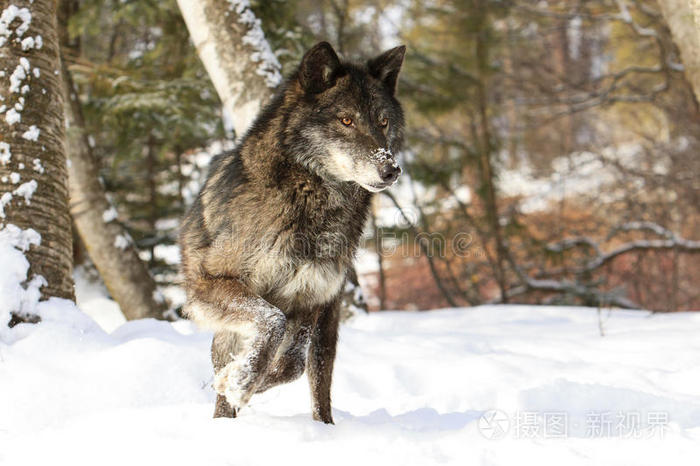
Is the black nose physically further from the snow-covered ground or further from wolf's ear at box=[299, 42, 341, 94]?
the snow-covered ground

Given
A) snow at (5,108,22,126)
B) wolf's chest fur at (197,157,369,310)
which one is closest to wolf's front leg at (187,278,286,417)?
wolf's chest fur at (197,157,369,310)

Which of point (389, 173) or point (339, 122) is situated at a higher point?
point (339, 122)

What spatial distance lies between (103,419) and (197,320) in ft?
2.36

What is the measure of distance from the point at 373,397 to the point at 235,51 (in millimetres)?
3525

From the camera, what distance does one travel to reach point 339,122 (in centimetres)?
322

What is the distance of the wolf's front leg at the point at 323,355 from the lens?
3.32 metres

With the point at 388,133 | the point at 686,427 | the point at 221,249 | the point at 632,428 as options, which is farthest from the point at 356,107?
the point at 686,427

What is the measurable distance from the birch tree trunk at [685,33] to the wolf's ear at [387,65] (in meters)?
4.13

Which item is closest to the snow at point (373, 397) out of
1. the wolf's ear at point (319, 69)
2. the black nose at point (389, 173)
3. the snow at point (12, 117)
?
the snow at point (12, 117)

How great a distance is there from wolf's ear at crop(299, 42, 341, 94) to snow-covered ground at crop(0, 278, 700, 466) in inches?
76.7

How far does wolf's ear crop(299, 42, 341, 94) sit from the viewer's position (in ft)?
10.6

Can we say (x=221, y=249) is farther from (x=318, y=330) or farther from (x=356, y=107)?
(x=356, y=107)

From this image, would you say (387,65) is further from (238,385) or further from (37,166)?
(37,166)

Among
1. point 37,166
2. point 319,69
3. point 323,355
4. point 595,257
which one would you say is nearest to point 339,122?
point 319,69
